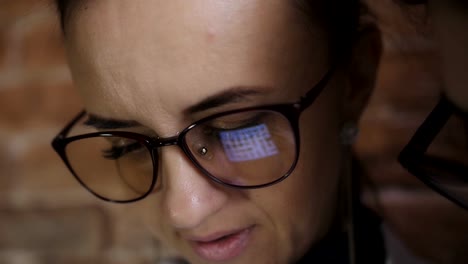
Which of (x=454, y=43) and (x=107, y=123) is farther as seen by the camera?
(x=107, y=123)

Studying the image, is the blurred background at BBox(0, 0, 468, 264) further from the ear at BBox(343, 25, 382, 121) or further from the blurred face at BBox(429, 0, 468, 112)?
the blurred face at BBox(429, 0, 468, 112)

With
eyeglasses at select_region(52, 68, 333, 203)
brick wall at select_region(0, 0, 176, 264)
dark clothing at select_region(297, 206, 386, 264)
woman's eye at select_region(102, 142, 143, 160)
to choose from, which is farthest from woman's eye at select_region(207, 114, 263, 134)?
brick wall at select_region(0, 0, 176, 264)

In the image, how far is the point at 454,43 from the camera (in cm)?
53

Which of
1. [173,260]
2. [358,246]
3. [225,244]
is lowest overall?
[173,260]

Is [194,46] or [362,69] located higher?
[194,46]

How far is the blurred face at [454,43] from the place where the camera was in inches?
20.2

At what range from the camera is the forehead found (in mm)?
601

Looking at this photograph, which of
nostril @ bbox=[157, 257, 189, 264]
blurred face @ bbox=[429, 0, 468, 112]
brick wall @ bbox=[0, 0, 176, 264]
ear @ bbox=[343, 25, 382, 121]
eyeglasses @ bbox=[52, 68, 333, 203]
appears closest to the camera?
blurred face @ bbox=[429, 0, 468, 112]

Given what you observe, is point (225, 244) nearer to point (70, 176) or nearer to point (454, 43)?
point (454, 43)

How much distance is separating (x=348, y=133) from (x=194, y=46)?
25 cm

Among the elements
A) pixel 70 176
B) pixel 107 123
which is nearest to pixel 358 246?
pixel 107 123

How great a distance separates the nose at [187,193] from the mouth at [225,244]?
0.05 meters

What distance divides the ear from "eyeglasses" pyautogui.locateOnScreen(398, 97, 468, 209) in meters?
0.14

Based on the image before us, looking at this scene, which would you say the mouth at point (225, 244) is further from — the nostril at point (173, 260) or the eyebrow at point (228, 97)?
the nostril at point (173, 260)
